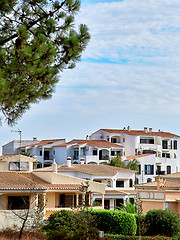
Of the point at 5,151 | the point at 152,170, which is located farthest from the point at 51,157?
the point at 152,170

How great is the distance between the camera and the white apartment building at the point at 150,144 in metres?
85.5

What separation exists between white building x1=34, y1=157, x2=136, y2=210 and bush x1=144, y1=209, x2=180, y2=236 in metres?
25.8

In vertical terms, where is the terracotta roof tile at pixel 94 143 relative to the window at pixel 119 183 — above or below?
above

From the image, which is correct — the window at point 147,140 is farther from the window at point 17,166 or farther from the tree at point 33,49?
the tree at point 33,49

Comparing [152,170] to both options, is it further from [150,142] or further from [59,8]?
[59,8]

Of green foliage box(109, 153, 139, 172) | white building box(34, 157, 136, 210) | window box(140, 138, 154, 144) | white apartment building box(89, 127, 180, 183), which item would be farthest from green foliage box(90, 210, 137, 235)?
window box(140, 138, 154, 144)

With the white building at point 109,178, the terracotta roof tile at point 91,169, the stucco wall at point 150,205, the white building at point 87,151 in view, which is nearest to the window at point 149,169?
the white building at point 87,151

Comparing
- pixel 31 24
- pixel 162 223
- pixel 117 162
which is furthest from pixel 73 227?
pixel 117 162

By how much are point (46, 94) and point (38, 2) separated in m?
3.07

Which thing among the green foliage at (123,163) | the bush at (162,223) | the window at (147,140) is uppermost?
the window at (147,140)

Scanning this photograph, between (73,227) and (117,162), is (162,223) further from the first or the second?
(117,162)

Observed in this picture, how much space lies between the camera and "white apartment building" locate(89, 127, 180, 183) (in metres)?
85.5

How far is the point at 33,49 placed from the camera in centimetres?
1398

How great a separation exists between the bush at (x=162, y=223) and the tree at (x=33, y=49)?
46.3ft
